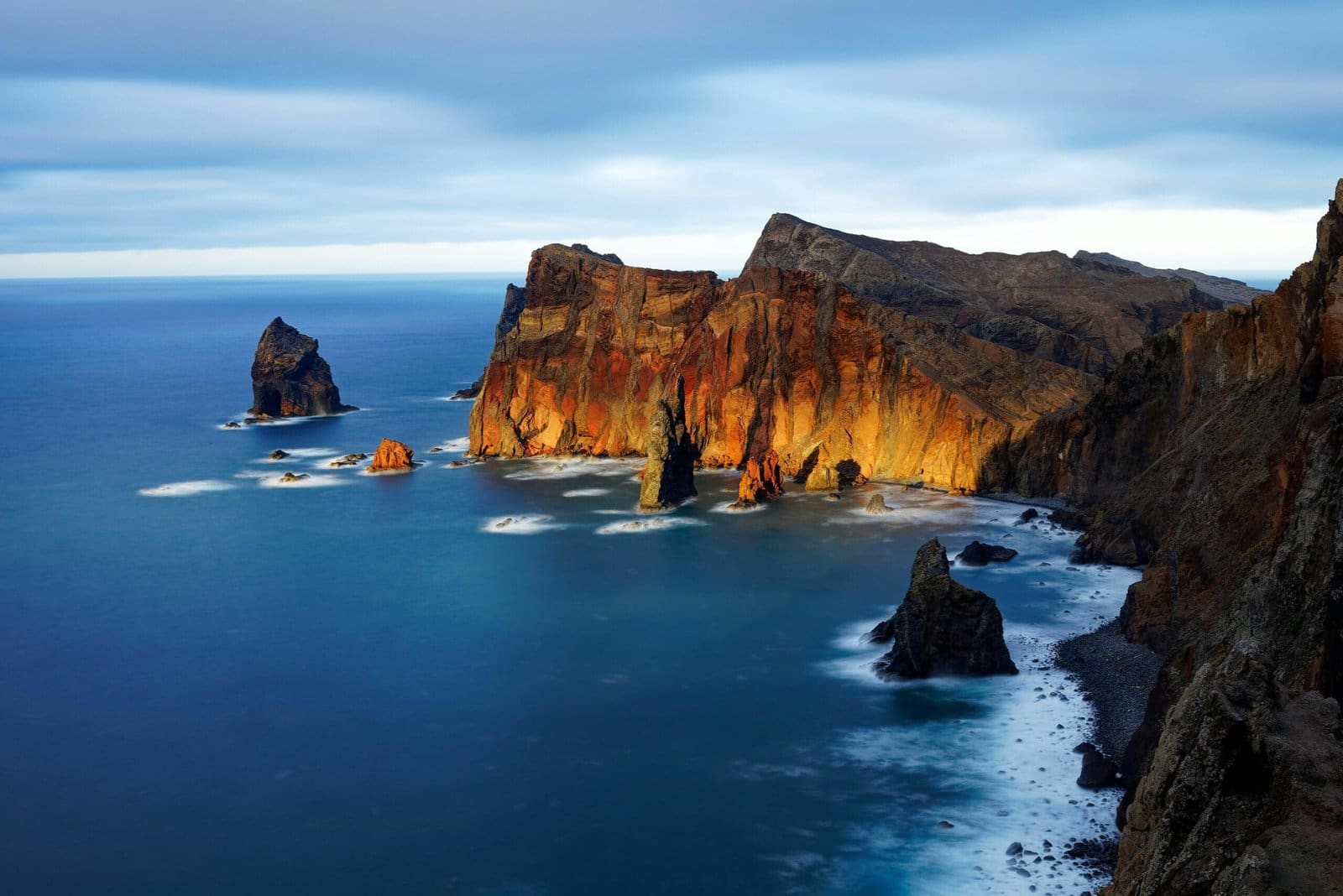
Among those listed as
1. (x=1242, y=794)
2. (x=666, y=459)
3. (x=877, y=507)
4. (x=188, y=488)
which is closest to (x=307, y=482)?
(x=188, y=488)

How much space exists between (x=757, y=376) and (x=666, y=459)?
21.2 metres

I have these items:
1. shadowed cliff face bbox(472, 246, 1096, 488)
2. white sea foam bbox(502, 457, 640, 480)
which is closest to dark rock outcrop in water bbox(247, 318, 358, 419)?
shadowed cliff face bbox(472, 246, 1096, 488)

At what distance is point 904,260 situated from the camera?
601 feet

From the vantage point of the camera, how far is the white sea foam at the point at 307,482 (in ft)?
411

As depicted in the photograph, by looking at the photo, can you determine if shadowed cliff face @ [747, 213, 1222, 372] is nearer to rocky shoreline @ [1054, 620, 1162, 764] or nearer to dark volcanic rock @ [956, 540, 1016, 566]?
dark volcanic rock @ [956, 540, 1016, 566]

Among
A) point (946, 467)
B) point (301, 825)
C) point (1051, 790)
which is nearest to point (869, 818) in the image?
point (1051, 790)

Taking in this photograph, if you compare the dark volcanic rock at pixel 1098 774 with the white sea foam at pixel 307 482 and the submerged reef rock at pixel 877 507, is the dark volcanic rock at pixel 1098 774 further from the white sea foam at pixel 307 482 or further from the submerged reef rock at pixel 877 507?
the white sea foam at pixel 307 482

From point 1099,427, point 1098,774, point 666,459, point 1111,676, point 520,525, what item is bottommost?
point 1098,774

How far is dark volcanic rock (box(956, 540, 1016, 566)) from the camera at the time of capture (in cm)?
8538

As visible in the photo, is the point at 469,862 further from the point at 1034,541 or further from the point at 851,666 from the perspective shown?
the point at 1034,541

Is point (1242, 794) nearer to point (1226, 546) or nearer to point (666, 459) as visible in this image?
point (1226, 546)

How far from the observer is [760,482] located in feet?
368

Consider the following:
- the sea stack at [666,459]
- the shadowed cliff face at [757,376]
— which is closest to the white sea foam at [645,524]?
the sea stack at [666,459]

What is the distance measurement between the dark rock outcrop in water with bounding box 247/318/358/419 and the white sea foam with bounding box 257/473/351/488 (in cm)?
5045
